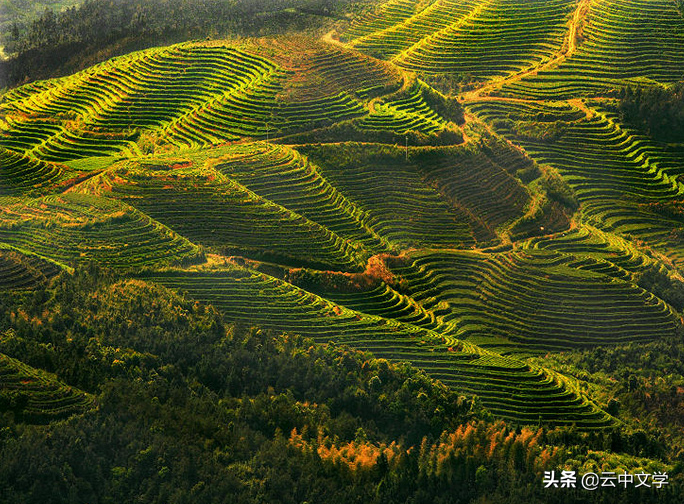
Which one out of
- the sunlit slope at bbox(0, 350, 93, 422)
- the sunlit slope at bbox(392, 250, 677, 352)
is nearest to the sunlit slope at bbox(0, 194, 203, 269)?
the sunlit slope at bbox(0, 350, 93, 422)

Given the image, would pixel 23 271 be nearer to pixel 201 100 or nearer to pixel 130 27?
pixel 201 100

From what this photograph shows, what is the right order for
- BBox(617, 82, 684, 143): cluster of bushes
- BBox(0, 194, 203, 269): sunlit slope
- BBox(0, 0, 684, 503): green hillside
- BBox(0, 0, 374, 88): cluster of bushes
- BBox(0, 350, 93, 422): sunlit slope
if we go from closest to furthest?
BBox(0, 350, 93, 422): sunlit slope < BBox(0, 0, 684, 503): green hillside < BBox(0, 194, 203, 269): sunlit slope < BBox(617, 82, 684, 143): cluster of bushes < BBox(0, 0, 374, 88): cluster of bushes

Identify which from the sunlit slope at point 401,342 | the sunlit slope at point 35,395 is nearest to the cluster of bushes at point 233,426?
the sunlit slope at point 35,395

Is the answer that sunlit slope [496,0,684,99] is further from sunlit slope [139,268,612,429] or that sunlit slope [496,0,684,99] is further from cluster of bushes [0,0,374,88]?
sunlit slope [139,268,612,429]

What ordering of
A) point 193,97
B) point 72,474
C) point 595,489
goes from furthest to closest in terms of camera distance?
point 193,97, point 595,489, point 72,474

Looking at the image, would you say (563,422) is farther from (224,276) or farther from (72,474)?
(72,474)

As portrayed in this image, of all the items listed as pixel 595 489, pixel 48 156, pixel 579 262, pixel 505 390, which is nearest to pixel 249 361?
pixel 505 390

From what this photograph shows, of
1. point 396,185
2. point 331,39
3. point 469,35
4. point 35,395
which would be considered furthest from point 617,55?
point 35,395
